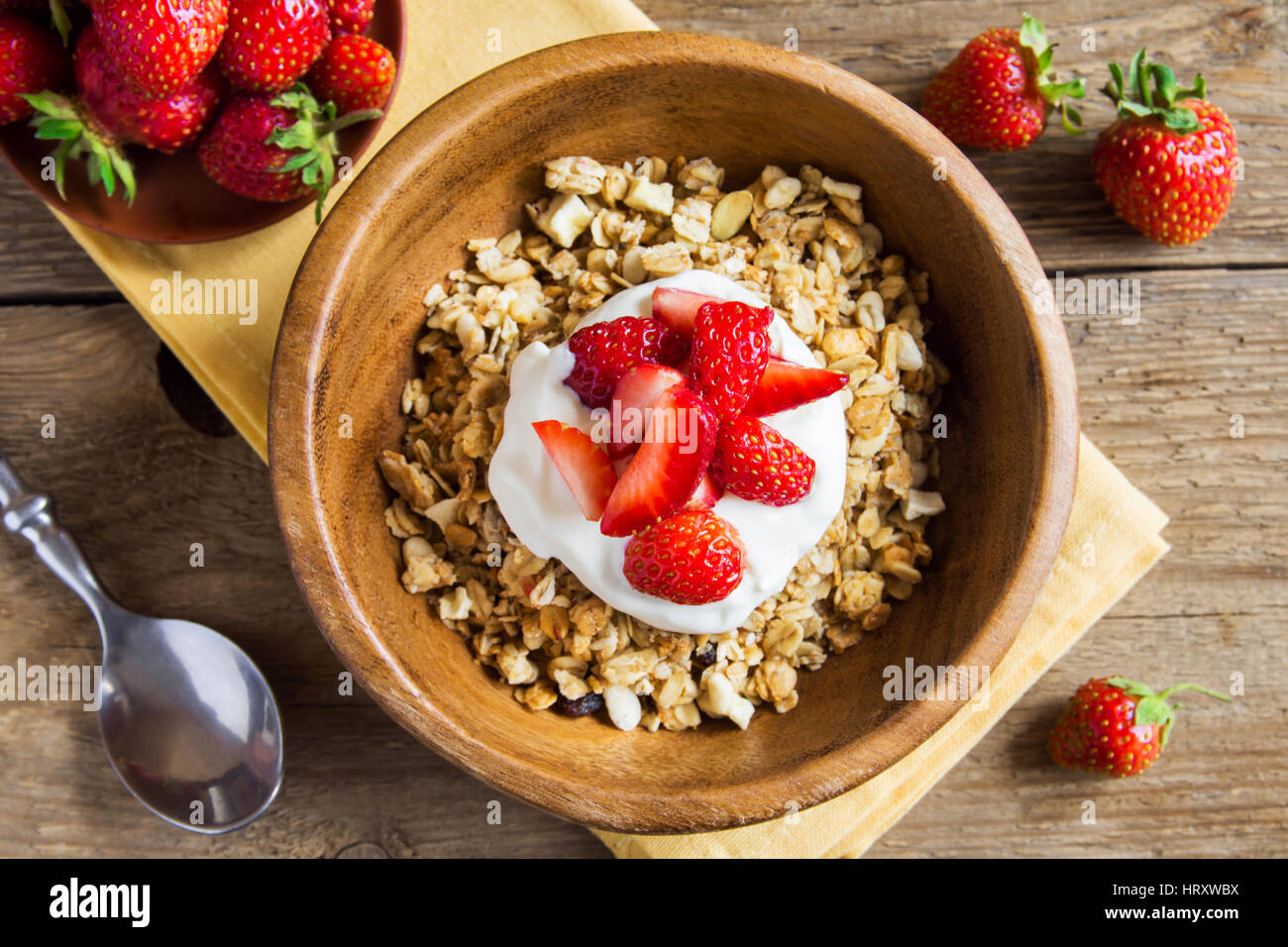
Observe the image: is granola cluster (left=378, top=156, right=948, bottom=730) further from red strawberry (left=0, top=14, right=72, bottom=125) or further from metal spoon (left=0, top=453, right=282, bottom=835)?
red strawberry (left=0, top=14, right=72, bottom=125)

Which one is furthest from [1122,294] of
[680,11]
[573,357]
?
[573,357]

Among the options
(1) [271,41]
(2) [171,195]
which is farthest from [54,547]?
(1) [271,41]

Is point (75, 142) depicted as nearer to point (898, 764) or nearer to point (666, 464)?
point (666, 464)

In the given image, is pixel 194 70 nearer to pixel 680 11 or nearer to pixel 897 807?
pixel 680 11

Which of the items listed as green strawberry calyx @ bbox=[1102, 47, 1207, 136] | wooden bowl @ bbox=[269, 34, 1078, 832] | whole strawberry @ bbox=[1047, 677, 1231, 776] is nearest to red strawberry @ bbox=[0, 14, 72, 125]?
wooden bowl @ bbox=[269, 34, 1078, 832]

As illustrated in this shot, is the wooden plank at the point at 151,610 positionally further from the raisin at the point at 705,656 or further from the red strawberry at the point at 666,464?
the red strawberry at the point at 666,464

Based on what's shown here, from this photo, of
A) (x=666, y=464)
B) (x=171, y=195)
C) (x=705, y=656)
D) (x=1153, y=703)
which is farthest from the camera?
(x=1153, y=703)
